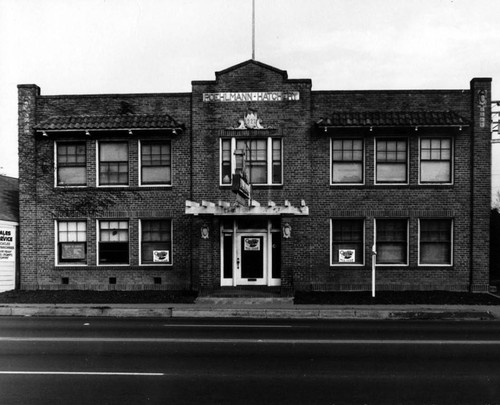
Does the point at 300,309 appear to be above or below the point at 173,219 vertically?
below

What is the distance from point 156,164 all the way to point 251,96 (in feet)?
14.4

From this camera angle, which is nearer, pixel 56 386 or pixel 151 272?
pixel 56 386

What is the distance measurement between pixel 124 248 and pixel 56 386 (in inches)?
516

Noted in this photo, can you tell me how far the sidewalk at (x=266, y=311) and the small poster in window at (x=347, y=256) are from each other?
3.50 m

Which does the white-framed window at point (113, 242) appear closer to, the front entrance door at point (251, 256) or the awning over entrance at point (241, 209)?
the awning over entrance at point (241, 209)

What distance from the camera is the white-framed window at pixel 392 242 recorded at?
1969 centimetres

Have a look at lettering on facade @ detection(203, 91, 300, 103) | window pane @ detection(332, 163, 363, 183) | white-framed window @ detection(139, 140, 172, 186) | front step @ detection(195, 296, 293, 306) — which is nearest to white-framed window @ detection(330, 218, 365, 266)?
window pane @ detection(332, 163, 363, 183)

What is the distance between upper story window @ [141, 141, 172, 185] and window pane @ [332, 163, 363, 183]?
6.22 meters

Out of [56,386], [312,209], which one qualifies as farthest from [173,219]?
[56,386]

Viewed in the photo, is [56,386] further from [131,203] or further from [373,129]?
[373,129]

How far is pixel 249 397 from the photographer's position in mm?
6762

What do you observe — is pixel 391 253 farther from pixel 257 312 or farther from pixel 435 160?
pixel 257 312

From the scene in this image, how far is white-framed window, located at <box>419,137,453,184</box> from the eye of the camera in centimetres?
1952

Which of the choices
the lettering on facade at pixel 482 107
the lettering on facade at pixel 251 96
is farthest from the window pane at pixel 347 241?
the lettering on facade at pixel 482 107
